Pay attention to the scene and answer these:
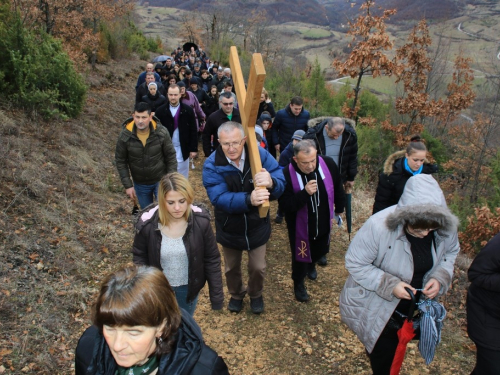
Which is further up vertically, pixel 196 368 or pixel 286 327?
pixel 196 368

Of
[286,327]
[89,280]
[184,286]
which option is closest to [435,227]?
[184,286]

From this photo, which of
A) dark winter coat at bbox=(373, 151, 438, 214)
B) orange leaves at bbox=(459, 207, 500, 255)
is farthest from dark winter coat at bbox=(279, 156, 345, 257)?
orange leaves at bbox=(459, 207, 500, 255)

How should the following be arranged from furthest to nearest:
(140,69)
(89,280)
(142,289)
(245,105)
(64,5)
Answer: (140,69) → (64,5) → (89,280) → (245,105) → (142,289)

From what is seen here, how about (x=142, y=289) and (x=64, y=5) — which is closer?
(x=142, y=289)

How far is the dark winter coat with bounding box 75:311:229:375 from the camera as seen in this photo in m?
1.56

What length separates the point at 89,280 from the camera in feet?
14.9

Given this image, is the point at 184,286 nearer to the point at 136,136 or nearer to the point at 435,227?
the point at 435,227

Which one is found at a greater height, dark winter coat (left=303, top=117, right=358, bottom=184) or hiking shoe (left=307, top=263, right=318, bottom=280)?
dark winter coat (left=303, top=117, right=358, bottom=184)

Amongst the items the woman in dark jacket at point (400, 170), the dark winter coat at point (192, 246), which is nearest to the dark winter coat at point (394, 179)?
the woman in dark jacket at point (400, 170)

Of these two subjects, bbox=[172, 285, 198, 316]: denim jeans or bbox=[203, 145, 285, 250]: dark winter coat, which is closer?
bbox=[172, 285, 198, 316]: denim jeans

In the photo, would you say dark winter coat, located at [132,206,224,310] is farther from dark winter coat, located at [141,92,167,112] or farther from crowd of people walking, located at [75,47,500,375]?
dark winter coat, located at [141,92,167,112]

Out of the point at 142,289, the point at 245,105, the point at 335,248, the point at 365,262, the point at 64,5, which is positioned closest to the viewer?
the point at 142,289

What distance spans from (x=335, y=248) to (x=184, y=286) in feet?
11.5

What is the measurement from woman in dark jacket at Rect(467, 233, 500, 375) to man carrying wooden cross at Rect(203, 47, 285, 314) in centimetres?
155
